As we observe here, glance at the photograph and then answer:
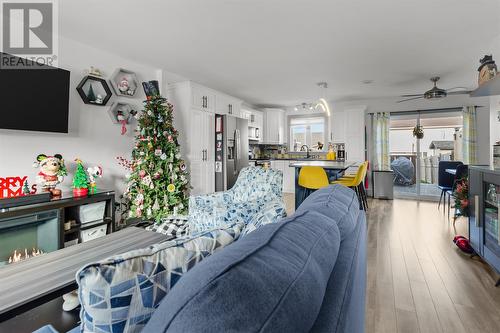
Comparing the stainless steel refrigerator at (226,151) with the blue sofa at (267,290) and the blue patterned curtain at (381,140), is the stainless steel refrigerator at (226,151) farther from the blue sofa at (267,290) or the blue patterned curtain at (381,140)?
the blue sofa at (267,290)

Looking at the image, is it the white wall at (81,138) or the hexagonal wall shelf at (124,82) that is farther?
the hexagonal wall shelf at (124,82)

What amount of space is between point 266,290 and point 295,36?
314 cm

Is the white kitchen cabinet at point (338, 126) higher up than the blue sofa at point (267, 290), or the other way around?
the white kitchen cabinet at point (338, 126)

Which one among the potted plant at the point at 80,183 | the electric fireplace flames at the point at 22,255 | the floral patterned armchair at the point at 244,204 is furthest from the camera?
the potted plant at the point at 80,183

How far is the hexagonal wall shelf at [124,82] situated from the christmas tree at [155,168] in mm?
372

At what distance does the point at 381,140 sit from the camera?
248 inches

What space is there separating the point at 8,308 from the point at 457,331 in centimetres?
247

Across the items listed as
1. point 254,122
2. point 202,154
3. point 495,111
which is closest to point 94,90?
point 202,154

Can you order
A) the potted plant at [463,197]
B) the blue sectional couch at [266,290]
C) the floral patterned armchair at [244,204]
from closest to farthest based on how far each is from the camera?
the blue sectional couch at [266,290] → the floral patterned armchair at [244,204] → the potted plant at [463,197]

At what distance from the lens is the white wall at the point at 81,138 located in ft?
8.81

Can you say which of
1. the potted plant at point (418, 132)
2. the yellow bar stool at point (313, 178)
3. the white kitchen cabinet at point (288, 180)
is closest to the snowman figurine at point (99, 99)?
the yellow bar stool at point (313, 178)

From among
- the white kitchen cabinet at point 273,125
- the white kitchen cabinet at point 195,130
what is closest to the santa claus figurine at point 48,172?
the white kitchen cabinet at point 195,130

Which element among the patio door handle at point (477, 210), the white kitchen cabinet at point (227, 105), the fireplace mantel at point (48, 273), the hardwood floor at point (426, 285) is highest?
the white kitchen cabinet at point (227, 105)

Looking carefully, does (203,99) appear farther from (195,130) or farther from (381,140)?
(381,140)
